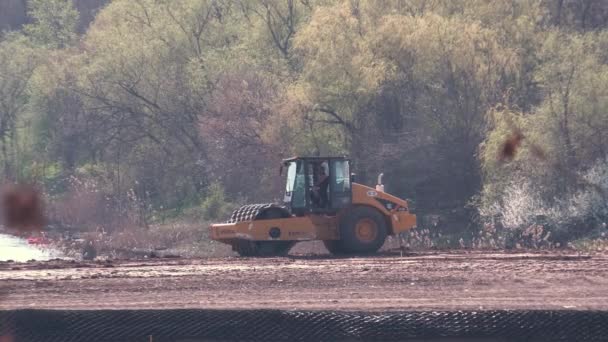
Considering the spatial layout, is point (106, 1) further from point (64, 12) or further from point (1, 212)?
point (1, 212)

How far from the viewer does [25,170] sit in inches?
2000

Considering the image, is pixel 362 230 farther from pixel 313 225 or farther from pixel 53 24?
pixel 53 24

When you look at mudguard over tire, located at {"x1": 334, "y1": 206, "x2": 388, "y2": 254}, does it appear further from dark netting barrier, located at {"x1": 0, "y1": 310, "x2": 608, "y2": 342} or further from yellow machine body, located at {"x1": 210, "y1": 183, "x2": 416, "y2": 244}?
dark netting barrier, located at {"x1": 0, "y1": 310, "x2": 608, "y2": 342}

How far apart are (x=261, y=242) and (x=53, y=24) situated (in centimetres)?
4549

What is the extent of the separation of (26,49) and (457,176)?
89.1ft

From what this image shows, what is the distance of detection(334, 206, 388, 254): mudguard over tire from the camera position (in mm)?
20828

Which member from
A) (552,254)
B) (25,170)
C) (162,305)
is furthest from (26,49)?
(162,305)

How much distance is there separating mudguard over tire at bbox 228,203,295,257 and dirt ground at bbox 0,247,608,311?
1.54 meters

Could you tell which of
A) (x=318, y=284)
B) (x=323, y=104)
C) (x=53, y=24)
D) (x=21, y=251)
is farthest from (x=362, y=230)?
(x=53, y=24)

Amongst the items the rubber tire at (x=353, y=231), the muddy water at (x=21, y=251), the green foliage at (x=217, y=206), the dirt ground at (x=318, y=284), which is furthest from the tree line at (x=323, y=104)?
the dirt ground at (x=318, y=284)

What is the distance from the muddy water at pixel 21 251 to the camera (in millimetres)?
32250

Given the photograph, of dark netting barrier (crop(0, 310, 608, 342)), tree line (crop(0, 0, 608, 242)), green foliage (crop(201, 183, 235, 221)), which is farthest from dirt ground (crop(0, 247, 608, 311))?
green foliage (crop(201, 183, 235, 221))

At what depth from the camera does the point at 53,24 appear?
6281cm

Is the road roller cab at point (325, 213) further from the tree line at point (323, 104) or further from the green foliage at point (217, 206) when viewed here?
the green foliage at point (217, 206)
